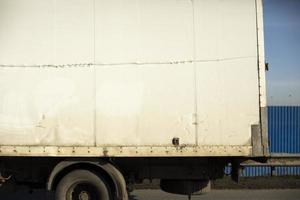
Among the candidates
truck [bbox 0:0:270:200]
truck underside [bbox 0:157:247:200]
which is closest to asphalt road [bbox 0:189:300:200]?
truck underside [bbox 0:157:247:200]

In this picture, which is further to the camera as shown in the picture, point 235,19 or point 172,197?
point 172,197

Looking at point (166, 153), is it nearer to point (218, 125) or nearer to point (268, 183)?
point (218, 125)

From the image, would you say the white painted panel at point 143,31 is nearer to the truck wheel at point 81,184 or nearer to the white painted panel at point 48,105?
the white painted panel at point 48,105

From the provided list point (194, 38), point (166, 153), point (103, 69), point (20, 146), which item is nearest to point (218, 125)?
point (166, 153)

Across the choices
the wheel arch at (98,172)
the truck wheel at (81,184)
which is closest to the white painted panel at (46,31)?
the wheel arch at (98,172)

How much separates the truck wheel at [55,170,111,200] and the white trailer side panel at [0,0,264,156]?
1.49 feet

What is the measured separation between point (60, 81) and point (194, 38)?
1938mm

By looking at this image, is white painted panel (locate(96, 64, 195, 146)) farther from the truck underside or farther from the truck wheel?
the truck wheel

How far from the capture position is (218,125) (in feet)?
21.3

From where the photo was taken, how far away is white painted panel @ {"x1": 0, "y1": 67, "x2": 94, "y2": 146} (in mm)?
6555

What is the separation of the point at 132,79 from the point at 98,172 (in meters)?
1.49

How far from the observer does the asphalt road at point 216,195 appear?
9195 mm

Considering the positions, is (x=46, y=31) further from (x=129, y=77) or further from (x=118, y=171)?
(x=118, y=171)

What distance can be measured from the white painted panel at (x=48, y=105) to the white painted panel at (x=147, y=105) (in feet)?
0.70
